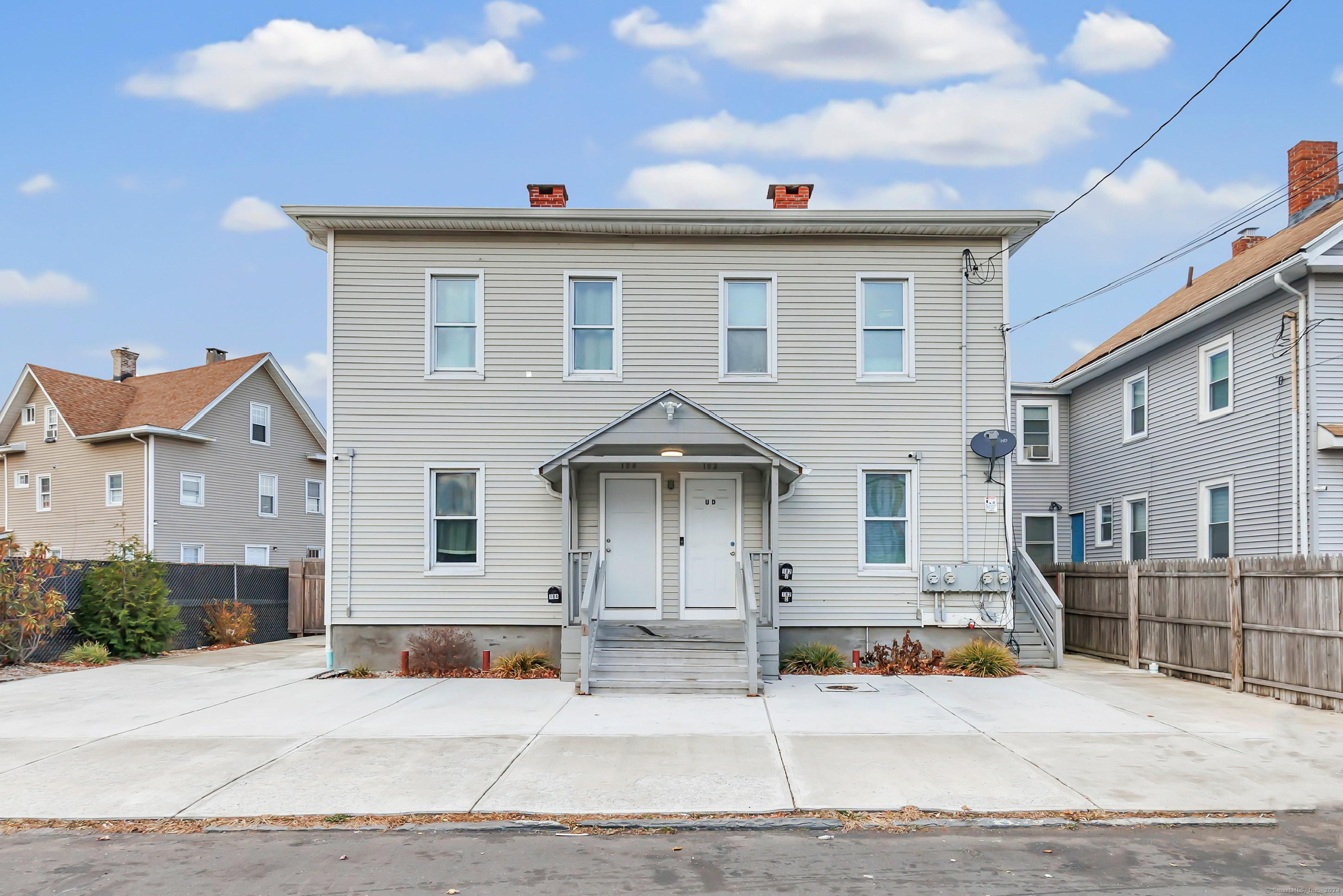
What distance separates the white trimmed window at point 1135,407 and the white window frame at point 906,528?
27.0ft

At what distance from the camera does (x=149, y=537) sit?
2427 centimetres

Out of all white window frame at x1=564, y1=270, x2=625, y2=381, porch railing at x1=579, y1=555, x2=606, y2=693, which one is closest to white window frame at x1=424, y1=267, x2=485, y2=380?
white window frame at x1=564, y1=270, x2=625, y2=381

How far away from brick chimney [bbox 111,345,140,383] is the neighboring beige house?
3.32 feet

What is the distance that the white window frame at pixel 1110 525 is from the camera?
20609mm

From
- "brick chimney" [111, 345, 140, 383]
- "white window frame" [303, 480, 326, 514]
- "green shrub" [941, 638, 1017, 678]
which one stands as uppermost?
"brick chimney" [111, 345, 140, 383]

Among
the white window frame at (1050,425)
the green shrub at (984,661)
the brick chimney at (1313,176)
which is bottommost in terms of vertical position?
the green shrub at (984,661)

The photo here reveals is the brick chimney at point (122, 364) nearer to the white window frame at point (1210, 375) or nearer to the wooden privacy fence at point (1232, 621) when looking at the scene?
the wooden privacy fence at point (1232, 621)

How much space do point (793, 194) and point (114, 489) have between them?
67.7ft

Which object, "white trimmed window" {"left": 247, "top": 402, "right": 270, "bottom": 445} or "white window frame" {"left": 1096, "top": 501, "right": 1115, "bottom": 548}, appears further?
"white trimmed window" {"left": 247, "top": 402, "right": 270, "bottom": 445}

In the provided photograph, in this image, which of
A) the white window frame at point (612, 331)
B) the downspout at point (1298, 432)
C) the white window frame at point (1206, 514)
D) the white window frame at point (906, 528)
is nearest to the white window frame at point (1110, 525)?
the white window frame at point (1206, 514)

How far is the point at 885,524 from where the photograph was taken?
13.8m

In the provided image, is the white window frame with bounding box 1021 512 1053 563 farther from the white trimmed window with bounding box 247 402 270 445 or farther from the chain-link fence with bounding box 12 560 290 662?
the white trimmed window with bounding box 247 402 270 445

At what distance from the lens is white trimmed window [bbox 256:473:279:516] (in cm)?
2819

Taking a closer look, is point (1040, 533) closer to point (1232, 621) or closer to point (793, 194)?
point (1232, 621)
